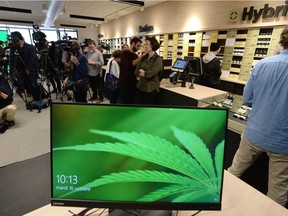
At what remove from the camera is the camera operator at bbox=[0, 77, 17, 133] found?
9.87ft

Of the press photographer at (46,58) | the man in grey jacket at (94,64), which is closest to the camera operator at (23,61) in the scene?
the press photographer at (46,58)

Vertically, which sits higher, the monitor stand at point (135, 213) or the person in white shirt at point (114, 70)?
the person in white shirt at point (114, 70)

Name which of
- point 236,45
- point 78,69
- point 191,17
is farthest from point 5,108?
point 191,17

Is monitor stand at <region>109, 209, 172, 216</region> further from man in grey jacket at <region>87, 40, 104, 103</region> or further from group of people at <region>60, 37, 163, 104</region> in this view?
man in grey jacket at <region>87, 40, 104, 103</region>

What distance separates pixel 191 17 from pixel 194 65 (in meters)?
3.03

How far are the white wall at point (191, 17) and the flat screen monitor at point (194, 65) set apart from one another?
1953 mm

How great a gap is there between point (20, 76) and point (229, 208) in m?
4.86

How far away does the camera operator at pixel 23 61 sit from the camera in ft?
11.7

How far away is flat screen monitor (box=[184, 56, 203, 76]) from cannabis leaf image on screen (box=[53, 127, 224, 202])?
2958 millimetres

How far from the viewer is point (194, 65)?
3334 mm

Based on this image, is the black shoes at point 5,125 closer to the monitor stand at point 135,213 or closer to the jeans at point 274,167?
the monitor stand at point 135,213

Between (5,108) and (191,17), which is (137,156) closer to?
(5,108)

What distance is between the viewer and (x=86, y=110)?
56 centimetres

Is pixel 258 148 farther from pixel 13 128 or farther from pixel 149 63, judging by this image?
pixel 13 128
